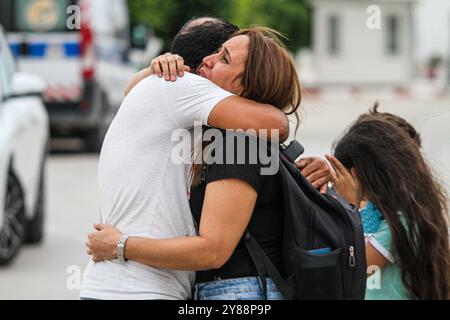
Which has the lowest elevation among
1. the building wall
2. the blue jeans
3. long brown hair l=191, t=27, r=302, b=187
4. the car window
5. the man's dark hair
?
the building wall

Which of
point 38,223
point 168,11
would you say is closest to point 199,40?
point 38,223

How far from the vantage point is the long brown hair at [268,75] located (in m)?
3.06

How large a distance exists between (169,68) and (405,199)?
1.05 meters

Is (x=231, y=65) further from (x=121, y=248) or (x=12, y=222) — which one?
(x=12, y=222)

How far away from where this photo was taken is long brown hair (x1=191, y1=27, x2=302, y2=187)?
3.06 m

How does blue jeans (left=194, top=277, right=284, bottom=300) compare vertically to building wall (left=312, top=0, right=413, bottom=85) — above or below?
above

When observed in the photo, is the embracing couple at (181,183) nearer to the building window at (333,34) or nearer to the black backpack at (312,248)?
the black backpack at (312,248)

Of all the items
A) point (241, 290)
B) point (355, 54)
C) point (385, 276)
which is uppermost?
point (241, 290)

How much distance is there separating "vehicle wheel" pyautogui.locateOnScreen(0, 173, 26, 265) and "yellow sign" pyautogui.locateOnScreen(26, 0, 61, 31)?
776 cm

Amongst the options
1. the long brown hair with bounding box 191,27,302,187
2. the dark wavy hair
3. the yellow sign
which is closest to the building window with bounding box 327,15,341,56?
the yellow sign

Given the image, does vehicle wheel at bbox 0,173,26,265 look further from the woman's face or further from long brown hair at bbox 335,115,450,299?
the woman's face

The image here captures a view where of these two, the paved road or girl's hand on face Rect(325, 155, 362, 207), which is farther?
the paved road

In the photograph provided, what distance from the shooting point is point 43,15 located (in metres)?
16.3

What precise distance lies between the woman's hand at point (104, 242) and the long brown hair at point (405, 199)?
996 millimetres
